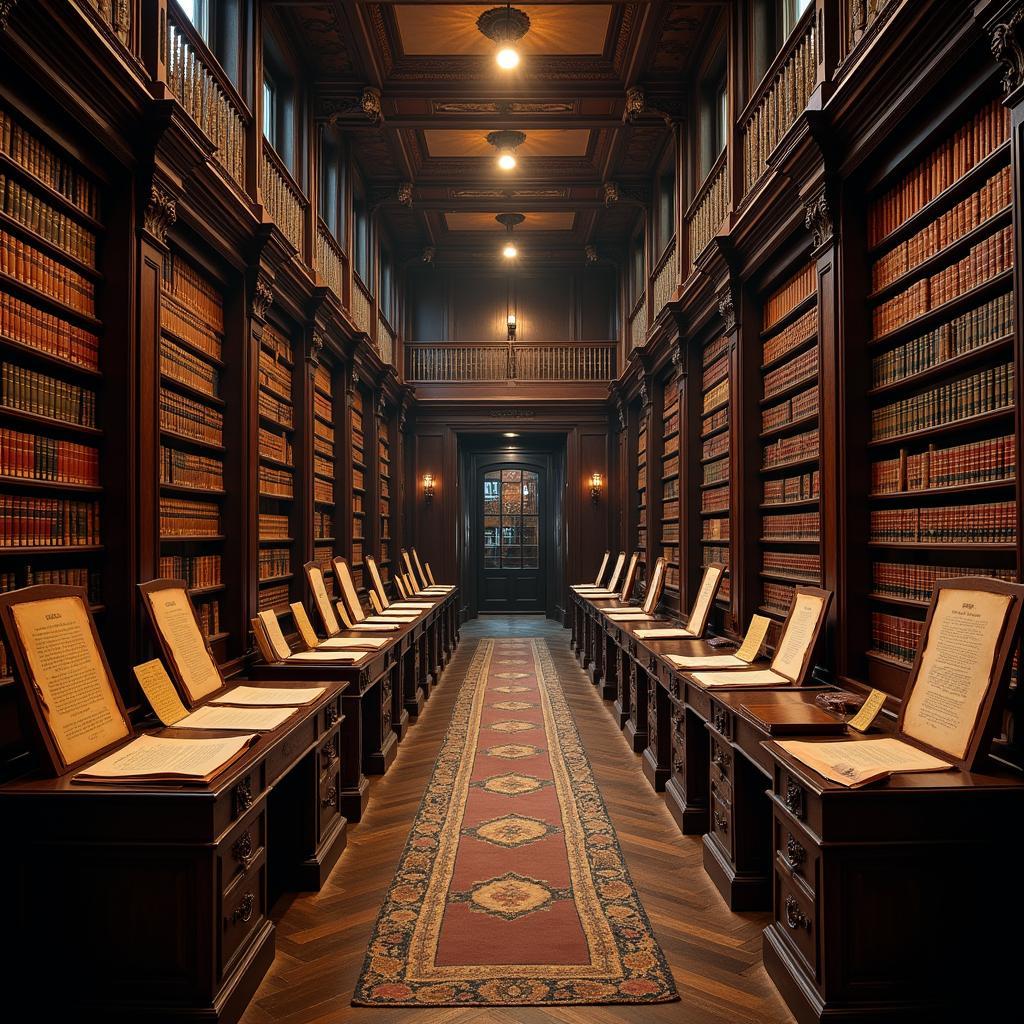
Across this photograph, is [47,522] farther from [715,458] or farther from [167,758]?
[715,458]

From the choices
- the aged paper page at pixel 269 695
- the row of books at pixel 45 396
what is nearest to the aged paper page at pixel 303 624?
the aged paper page at pixel 269 695

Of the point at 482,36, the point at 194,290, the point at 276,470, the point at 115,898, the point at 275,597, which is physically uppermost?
the point at 482,36

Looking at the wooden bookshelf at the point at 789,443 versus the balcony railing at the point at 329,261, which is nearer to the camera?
the wooden bookshelf at the point at 789,443

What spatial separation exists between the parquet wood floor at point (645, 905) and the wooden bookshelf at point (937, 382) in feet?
3.81

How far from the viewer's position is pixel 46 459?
3.01 meters

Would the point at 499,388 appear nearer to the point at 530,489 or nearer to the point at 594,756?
the point at 530,489

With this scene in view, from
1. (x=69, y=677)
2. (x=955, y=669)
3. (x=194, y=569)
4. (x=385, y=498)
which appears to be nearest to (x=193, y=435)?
(x=194, y=569)

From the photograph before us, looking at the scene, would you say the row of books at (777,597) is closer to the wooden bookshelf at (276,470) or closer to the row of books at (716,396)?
the row of books at (716,396)

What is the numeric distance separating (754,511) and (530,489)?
10199mm

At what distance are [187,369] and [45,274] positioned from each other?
1200 millimetres

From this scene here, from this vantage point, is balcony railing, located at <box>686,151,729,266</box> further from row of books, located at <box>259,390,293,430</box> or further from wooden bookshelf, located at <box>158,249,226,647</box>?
Answer: wooden bookshelf, located at <box>158,249,226,647</box>

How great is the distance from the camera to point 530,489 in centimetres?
1519

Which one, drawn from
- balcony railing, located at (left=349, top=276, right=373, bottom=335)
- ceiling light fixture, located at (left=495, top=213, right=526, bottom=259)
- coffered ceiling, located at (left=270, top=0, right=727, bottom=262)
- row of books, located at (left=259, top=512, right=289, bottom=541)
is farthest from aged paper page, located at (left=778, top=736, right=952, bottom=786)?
ceiling light fixture, located at (left=495, top=213, right=526, bottom=259)

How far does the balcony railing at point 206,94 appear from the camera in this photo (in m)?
3.93
